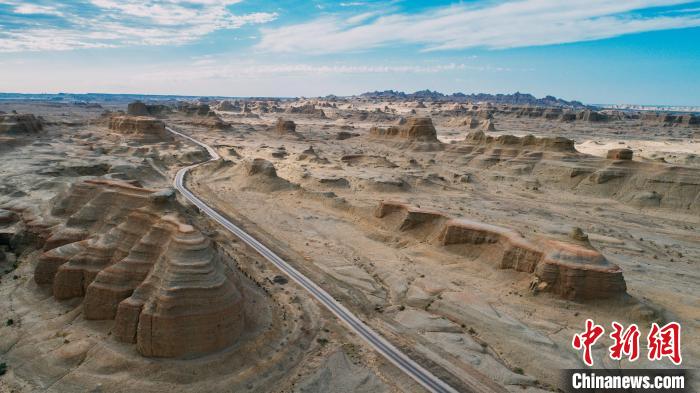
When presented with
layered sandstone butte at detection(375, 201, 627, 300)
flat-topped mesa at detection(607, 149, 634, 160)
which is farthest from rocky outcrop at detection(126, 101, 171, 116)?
flat-topped mesa at detection(607, 149, 634, 160)

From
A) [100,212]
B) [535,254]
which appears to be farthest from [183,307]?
[535,254]

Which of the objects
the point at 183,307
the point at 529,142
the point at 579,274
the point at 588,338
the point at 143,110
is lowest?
the point at 588,338

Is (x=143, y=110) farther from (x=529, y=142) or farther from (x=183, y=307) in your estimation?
(x=183, y=307)

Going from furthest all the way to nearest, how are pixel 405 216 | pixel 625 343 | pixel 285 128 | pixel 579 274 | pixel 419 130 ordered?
pixel 285 128, pixel 419 130, pixel 405 216, pixel 579 274, pixel 625 343

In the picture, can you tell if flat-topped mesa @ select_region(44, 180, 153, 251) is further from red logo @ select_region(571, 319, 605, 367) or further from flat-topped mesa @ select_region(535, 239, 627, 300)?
red logo @ select_region(571, 319, 605, 367)

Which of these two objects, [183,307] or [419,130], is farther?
[419,130]
